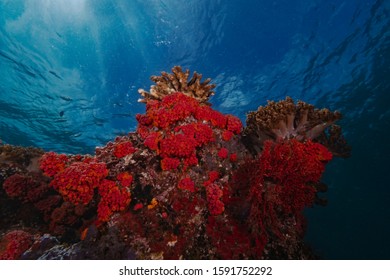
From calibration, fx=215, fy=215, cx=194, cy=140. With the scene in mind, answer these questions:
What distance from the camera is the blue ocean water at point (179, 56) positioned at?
555 inches

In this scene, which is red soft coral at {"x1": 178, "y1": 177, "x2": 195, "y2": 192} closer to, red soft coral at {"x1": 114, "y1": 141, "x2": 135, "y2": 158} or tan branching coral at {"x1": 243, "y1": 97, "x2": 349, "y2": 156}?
red soft coral at {"x1": 114, "y1": 141, "x2": 135, "y2": 158}

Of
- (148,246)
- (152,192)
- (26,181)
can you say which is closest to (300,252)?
(148,246)

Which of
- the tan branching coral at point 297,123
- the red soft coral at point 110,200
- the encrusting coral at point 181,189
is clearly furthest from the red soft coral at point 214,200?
the red soft coral at point 110,200

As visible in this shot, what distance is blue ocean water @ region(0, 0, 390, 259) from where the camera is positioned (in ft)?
46.3

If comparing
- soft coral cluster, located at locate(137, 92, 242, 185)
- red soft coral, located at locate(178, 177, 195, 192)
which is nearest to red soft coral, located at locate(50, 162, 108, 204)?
soft coral cluster, located at locate(137, 92, 242, 185)

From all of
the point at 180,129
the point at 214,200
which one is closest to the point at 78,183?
the point at 180,129

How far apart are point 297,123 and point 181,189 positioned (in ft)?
9.41

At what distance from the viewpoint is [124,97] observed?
20469 mm

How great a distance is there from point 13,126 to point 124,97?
14742 millimetres

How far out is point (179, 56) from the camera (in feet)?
56.0

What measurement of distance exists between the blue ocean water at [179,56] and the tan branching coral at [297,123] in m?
12.1

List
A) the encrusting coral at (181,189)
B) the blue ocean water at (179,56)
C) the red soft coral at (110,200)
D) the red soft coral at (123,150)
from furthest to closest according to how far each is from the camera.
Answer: the blue ocean water at (179,56) < the red soft coral at (123,150) < the red soft coral at (110,200) < the encrusting coral at (181,189)

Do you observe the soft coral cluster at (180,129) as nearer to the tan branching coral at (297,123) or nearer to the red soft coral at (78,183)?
the tan branching coral at (297,123)

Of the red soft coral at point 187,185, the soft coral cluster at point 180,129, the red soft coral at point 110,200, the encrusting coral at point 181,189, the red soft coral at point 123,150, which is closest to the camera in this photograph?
the encrusting coral at point 181,189
